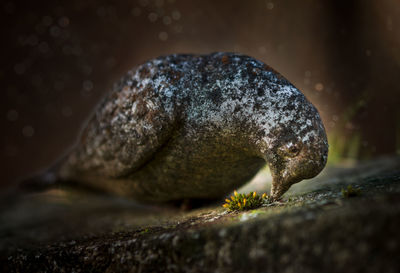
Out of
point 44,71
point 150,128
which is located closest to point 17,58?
point 44,71

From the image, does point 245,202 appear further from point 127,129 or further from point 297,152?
point 127,129

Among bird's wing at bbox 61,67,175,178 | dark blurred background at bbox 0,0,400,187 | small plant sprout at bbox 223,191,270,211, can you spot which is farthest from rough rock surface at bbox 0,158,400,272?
dark blurred background at bbox 0,0,400,187

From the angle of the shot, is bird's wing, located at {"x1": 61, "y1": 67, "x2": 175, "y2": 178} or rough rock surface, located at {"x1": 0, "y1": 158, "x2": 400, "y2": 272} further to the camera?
bird's wing, located at {"x1": 61, "y1": 67, "x2": 175, "y2": 178}

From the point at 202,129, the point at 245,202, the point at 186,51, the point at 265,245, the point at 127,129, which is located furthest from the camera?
the point at 186,51

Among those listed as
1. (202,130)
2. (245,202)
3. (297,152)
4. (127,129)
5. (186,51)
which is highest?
(186,51)

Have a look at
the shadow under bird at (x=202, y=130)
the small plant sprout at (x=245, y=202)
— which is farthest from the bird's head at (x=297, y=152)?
the small plant sprout at (x=245, y=202)

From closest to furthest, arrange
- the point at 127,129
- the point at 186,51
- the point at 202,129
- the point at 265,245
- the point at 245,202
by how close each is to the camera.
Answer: the point at 265,245 → the point at 245,202 → the point at 202,129 → the point at 127,129 → the point at 186,51

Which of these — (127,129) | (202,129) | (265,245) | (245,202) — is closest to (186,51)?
(127,129)

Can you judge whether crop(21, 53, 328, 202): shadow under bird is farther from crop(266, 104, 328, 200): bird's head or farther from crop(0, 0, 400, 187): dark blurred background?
crop(0, 0, 400, 187): dark blurred background
